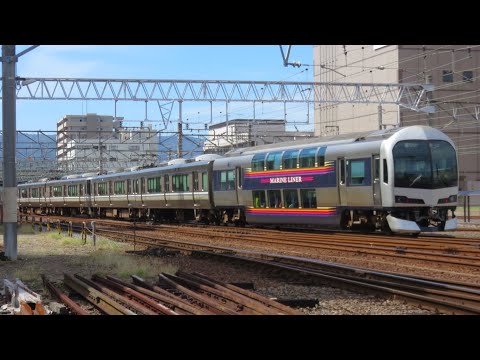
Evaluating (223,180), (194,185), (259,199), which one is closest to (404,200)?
(259,199)

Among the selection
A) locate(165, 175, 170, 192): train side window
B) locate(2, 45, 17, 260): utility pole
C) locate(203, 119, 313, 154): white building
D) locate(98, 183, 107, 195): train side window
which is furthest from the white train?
locate(98, 183, 107, 195): train side window

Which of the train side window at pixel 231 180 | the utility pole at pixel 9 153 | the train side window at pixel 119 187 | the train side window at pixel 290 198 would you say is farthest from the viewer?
the train side window at pixel 119 187

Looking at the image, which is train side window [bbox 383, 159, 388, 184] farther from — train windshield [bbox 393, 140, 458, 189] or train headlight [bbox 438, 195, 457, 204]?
train headlight [bbox 438, 195, 457, 204]

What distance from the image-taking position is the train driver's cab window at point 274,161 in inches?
933

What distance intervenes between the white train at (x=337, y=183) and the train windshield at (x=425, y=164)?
0.03 metres

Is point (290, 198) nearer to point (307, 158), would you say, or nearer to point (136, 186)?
point (307, 158)

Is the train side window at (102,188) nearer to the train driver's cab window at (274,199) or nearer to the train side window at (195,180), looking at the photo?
the train side window at (195,180)

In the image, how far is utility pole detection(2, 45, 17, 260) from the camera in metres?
16.3

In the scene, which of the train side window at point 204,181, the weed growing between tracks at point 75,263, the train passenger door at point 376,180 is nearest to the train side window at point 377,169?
the train passenger door at point 376,180

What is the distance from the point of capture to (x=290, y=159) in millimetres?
23062

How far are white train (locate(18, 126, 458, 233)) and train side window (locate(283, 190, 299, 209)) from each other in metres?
0.03
